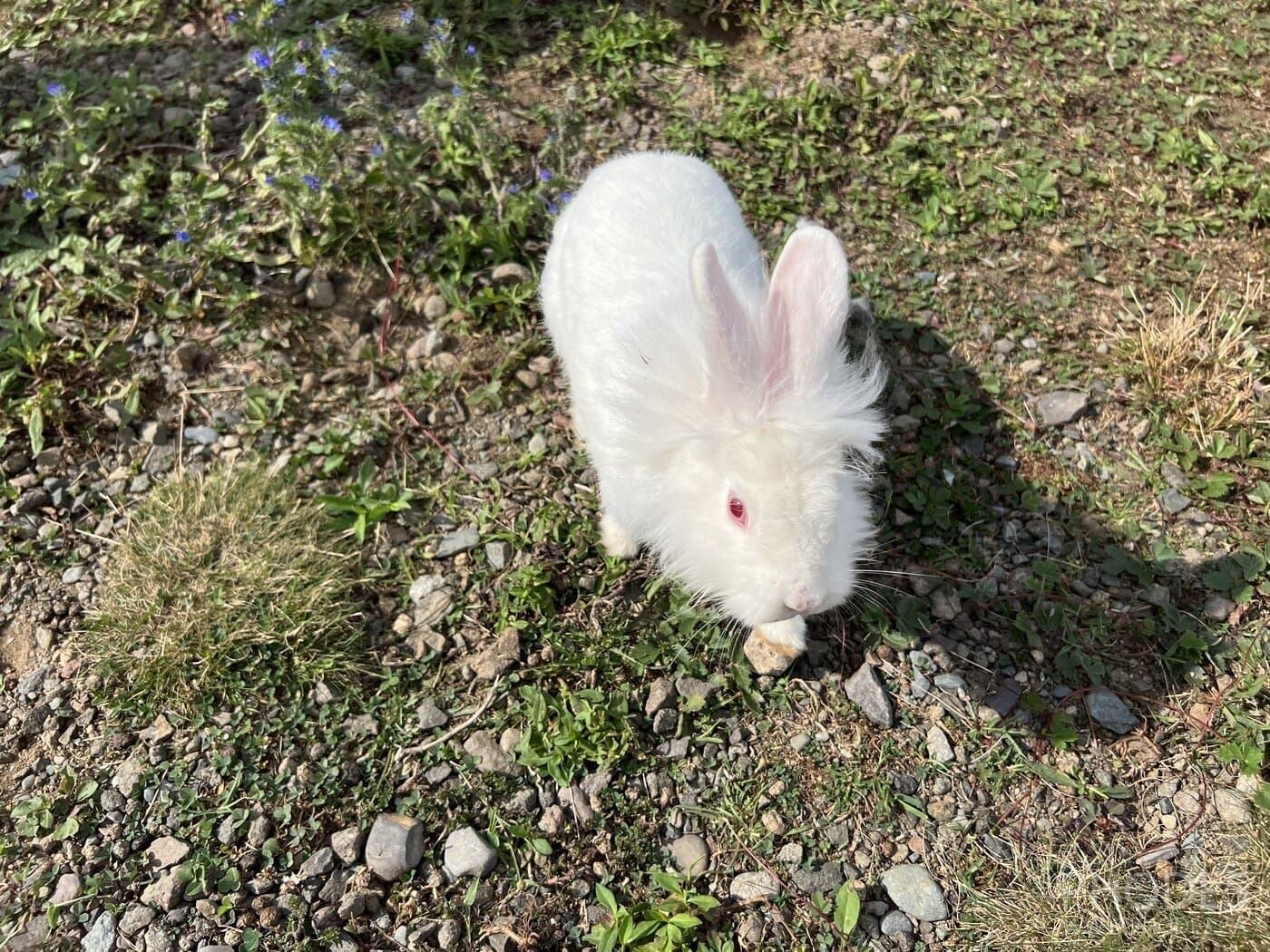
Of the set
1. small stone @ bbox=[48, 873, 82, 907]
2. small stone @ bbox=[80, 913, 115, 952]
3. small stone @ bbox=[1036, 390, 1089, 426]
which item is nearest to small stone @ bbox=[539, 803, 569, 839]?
small stone @ bbox=[80, 913, 115, 952]

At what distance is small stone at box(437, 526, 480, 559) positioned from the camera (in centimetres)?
363

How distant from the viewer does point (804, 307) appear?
2.56 meters

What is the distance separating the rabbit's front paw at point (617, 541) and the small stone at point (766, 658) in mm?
589

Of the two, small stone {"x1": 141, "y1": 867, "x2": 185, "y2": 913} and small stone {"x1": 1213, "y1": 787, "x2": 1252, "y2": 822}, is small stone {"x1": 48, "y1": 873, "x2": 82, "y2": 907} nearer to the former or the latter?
small stone {"x1": 141, "y1": 867, "x2": 185, "y2": 913}

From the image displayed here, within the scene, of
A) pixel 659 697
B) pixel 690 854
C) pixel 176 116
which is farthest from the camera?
pixel 176 116

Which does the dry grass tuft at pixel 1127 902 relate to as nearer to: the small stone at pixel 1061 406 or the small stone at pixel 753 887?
the small stone at pixel 753 887

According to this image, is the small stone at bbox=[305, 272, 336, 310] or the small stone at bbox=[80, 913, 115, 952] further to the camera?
the small stone at bbox=[305, 272, 336, 310]

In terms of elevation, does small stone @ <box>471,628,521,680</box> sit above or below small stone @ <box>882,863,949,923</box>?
above

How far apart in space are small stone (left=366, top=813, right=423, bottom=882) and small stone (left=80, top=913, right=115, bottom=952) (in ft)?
2.56

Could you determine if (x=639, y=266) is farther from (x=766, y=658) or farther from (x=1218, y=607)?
(x=1218, y=607)

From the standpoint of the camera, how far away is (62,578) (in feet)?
11.5

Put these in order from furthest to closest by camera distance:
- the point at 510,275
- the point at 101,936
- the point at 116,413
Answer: the point at 510,275 < the point at 116,413 < the point at 101,936

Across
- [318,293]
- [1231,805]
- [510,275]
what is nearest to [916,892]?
[1231,805]

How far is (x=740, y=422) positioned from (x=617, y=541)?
111cm
